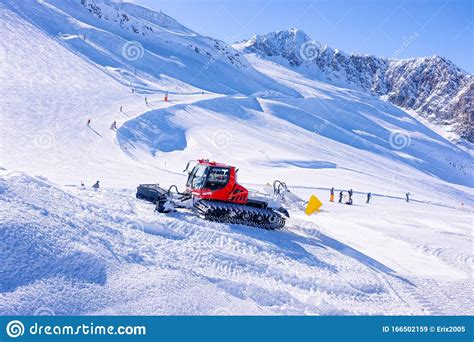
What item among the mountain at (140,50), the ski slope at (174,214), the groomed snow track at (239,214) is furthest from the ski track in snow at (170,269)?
the mountain at (140,50)

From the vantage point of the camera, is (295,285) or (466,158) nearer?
(295,285)

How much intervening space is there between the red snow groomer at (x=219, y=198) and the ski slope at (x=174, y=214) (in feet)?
1.99

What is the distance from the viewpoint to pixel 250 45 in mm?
187375

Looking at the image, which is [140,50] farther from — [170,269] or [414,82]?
[414,82]

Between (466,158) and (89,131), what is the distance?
267 ft

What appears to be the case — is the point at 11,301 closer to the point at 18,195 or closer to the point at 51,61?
the point at 18,195

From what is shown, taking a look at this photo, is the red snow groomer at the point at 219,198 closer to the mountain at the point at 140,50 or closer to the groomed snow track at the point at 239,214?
the groomed snow track at the point at 239,214

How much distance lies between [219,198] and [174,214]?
6.16ft

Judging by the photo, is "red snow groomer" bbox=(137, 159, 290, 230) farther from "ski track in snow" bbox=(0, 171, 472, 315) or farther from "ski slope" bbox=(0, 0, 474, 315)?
"ski track in snow" bbox=(0, 171, 472, 315)

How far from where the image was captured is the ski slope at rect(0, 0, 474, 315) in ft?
22.9

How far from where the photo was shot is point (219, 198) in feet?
42.9

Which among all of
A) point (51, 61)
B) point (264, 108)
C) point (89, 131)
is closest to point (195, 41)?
point (264, 108)

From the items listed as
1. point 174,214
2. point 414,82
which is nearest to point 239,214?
point 174,214

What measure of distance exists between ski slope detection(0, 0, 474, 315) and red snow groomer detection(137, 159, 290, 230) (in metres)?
0.61
